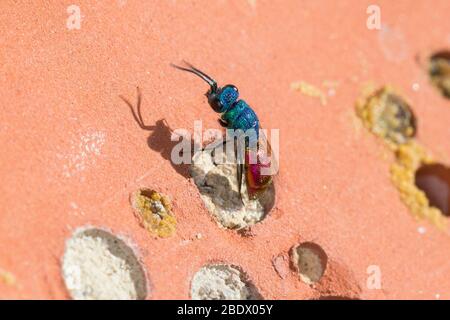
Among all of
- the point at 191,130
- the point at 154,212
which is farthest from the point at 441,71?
the point at 154,212

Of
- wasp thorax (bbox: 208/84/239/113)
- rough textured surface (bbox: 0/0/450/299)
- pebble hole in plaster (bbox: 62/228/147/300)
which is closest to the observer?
pebble hole in plaster (bbox: 62/228/147/300)

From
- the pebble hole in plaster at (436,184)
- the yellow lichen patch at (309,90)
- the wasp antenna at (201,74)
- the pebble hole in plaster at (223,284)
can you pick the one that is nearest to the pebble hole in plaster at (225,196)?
the pebble hole in plaster at (223,284)

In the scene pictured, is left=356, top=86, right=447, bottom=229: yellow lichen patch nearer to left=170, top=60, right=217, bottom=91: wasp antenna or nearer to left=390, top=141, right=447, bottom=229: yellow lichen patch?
left=390, top=141, right=447, bottom=229: yellow lichen patch

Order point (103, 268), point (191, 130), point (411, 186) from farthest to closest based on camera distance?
point (411, 186), point (191, 130), point (103, 268)

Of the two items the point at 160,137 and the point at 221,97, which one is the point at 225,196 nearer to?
the point at 160,137

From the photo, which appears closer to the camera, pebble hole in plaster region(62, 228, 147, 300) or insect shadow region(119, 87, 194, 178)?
pebble hole in plaster region(62, 228, 147, 300)

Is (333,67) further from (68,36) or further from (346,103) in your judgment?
(68,36)

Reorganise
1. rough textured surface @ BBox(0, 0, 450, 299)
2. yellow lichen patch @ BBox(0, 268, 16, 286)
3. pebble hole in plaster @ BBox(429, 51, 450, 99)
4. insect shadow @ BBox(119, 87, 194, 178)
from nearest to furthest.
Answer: yellow lichen patch @ BBox(0, 268, 16, 286)
rough textured surface @ BBox(0, 0, 450, 299)
insect shadow @ BBox(119, 87, 194, 178)
pebble hole in plaster @ BBox(429, 51, 450, 99)

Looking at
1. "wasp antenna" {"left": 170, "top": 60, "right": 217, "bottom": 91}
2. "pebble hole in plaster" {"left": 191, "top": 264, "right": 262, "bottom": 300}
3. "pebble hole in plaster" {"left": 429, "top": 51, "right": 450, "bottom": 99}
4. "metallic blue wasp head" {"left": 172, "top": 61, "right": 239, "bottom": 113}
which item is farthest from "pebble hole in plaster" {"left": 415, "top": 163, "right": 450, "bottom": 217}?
"wasp antenna" {"left": 170, "top": 60, "right": 217, "bottom": 91}
